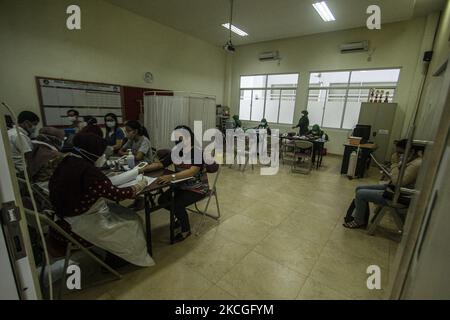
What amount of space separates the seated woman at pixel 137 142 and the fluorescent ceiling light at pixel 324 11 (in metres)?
4.93

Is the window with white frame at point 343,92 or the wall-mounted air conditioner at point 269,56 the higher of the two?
the wall-mounted air conditioner at point 269,56

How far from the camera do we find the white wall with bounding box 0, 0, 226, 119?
146 inches

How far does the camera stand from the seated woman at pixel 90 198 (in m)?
1.36

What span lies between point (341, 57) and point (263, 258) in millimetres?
6840

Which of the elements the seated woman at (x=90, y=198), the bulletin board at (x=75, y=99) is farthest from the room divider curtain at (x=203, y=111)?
the seated woman at (x=90, y=198)

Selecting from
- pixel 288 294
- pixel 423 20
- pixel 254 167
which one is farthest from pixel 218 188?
pixel 423 20

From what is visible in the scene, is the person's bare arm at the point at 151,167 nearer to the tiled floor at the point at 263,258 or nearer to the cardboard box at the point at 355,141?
the tiled floor at the point at 263,258

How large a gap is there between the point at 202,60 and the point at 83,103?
14.9ft

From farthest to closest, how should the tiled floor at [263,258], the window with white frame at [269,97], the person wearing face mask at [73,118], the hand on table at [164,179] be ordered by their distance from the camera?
the window with white frame at [269,97] → the person wearing face mask at [73,118] → the hand on table at [164,179] → the tiled floor at [263,258]

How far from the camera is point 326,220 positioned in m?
2.77

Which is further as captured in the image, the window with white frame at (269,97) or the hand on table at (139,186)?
the window with white frame at (269,97)

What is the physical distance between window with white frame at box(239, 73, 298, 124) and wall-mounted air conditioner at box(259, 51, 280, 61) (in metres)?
0.60

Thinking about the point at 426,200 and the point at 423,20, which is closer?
the point at 426,200
